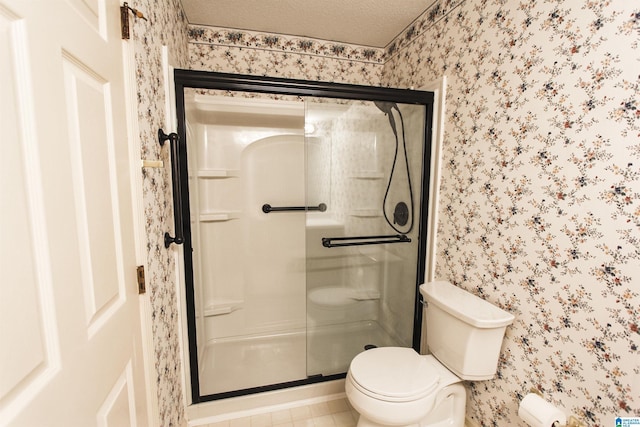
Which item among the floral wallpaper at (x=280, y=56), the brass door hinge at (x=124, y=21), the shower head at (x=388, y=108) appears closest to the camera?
the brass door hinge at (x=124, y=21)

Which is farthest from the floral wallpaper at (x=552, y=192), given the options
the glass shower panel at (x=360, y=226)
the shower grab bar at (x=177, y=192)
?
the shower grab bar at (x=177, y=192)

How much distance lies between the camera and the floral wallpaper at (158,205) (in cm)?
104

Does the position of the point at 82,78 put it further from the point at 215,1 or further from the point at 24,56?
the point at 215,1

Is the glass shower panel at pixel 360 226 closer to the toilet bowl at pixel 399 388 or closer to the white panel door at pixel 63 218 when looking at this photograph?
the toilet bowl at pixel 399 388

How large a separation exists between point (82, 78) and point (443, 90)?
168 centimetres

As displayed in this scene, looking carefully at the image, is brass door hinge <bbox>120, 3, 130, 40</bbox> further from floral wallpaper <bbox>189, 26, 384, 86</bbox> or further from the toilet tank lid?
the toilet tank lid

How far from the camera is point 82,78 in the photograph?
2.14ft

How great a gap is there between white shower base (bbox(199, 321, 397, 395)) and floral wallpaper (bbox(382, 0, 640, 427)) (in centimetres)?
71

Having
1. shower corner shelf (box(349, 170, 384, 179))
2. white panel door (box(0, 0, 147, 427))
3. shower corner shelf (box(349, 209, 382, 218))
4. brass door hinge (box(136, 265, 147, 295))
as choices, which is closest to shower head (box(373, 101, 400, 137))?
shower corner shelf (box(349, 170, 384, 179))

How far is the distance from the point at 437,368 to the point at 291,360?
3.49 feet

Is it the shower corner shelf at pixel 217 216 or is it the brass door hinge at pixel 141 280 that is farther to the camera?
the shower corner shelf at pixel 217 216

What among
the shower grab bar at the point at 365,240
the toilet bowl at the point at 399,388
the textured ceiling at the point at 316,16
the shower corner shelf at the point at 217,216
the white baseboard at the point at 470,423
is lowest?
the white baseboard at the point at 470,423

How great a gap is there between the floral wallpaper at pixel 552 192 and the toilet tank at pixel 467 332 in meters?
0.08

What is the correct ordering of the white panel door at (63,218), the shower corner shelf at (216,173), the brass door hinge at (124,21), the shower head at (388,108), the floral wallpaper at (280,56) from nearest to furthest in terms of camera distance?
the white panel door at (63,218) → the brass door hinge at (124,21) → the shower head at (388,108) → the floral wallpaper at (280,56) → the shower corner shelf at (216,173)
